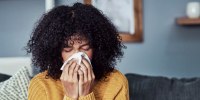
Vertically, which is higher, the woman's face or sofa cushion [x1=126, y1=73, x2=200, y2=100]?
the woman's face

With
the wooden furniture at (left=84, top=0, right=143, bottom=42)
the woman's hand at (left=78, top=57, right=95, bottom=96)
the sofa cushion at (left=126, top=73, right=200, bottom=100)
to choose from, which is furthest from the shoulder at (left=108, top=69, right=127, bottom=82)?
the wooden furniture at (left=84, top=0, right=143, bottom=42)

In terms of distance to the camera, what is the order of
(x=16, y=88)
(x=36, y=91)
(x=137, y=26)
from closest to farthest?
(x=36, y=91)
(x=16, y=88)
(x=137, y=26)

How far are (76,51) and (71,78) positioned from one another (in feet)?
0.28

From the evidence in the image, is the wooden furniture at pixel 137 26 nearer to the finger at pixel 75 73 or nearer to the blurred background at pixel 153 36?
the blurred background at pixel 153 36

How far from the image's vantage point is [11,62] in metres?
1.70

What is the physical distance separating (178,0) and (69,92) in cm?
110

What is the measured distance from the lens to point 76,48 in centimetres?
96

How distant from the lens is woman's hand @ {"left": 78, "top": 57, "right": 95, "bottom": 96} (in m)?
0.95

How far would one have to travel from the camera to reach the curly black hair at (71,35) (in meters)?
0.98

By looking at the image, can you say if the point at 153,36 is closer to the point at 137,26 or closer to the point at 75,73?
the point at 137,26

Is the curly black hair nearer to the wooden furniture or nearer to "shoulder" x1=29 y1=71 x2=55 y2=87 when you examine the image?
"shoulder" x1=29 y1=71 x2=55 y2=87

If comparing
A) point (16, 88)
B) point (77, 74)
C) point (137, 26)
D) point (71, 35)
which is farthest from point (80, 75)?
point (137, 26)

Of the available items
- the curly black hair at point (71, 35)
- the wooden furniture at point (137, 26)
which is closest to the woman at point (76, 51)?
the curly black hair at point (71, 35)

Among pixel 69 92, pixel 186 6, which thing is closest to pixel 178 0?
pixel 186 6
